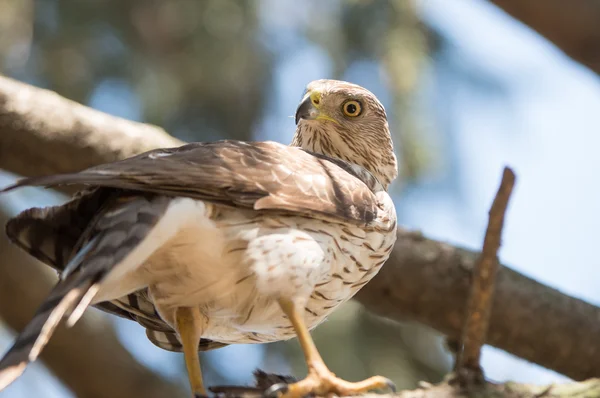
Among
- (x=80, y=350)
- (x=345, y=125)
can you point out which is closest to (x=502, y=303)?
(x=345, y=125)

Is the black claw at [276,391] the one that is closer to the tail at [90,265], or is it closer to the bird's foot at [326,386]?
the bird's foot at [326,386]

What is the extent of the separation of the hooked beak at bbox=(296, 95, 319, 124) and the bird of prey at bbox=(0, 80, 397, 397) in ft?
1.22

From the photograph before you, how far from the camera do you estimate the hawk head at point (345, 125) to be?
409cm

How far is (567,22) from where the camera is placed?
535 centimetres

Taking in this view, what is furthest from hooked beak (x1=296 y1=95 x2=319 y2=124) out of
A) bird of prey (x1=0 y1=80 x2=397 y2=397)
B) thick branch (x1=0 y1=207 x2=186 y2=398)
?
thick branch (x1=0 y1=207 x2=186 y2=398)

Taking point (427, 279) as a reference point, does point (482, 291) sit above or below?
above

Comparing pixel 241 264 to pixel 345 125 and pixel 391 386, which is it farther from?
pixel 345 125

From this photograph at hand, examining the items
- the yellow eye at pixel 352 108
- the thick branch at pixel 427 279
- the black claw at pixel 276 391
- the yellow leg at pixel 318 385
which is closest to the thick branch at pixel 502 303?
the thick branch at pixel 427 279

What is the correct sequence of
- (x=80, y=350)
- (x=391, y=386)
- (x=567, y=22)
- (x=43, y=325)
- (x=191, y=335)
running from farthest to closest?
1. (x=80, y=350)
2. (x=567, y=22)
3. (x=191, y=335)
4. (x=391, y=386)
5. (x=43, y=325)

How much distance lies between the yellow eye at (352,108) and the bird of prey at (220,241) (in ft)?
1.73

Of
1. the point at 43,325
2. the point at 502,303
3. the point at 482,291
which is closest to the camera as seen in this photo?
the point at 43,325

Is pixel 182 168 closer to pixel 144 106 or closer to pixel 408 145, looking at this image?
pixel 408 145

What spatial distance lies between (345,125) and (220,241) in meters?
1.28

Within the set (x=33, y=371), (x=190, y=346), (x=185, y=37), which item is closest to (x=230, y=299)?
(x=190, y=346)
